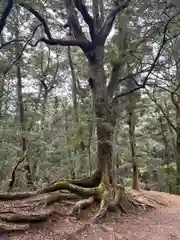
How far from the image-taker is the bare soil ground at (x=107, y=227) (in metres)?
5.14

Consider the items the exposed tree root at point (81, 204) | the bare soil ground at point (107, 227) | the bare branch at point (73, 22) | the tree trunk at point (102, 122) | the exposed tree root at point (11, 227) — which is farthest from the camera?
the bare branch at point (73, 22)

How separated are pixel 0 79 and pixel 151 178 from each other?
1368cm

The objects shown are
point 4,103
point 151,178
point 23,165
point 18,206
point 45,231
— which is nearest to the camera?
point 45,231

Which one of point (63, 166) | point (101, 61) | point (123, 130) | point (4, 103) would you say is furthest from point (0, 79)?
point (123, 130)

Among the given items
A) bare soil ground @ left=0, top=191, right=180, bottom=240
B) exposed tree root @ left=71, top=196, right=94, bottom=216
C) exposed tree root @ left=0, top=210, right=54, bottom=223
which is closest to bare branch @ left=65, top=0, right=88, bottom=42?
exposed tree root @ left=71, top=196, right=94, bottom=216

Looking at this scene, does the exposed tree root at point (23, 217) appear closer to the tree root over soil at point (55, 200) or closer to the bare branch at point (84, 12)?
the tree root over soil at point (55, 200)

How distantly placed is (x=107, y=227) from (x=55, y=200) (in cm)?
147

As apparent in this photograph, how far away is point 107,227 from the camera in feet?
19.1

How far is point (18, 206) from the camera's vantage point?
20.2 feet

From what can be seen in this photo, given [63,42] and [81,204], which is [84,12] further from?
[81,204]

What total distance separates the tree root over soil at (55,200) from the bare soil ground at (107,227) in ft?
0.51

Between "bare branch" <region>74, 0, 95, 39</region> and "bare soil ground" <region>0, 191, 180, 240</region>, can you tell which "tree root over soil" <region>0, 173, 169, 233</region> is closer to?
"bare soil ground" <region>0, 191, 180, 240</region>

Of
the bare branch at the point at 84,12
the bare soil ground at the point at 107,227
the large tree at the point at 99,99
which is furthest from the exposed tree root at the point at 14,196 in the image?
the bare branch at the point at 84,12

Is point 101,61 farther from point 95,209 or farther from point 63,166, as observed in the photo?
point 63,166
